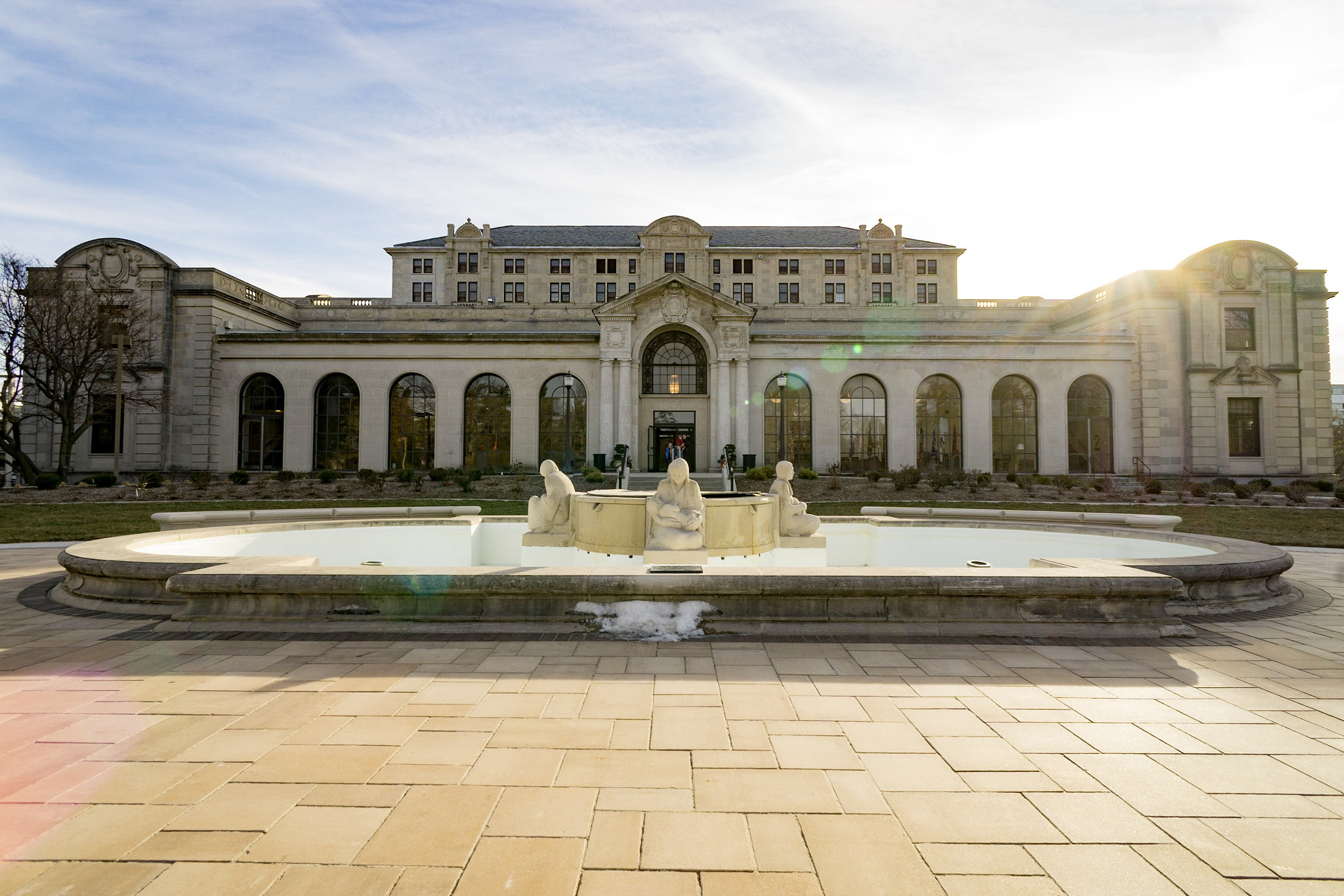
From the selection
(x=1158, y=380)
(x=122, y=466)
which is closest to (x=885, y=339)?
(x=1158, y=380)

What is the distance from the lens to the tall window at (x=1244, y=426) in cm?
3600

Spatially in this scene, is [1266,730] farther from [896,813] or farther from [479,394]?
[479,394]

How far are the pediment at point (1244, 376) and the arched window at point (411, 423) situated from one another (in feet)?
142

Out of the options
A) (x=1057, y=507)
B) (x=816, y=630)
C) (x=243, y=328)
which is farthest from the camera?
(x=243, y=328)

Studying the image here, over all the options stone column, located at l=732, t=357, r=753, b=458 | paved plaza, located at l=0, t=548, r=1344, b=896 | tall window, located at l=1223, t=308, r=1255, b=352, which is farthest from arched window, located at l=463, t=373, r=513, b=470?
tall window, located at l=1223, t=308, r=1255, b=352

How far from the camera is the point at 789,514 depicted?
36.8ft

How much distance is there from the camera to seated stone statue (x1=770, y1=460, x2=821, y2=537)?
11.1m

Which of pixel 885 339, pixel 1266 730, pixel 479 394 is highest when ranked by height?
pixel 885 339

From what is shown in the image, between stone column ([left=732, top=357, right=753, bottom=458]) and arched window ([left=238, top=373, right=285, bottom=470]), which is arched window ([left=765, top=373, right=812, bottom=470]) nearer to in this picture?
stone column ([left=732, top=357, right=753, bottom=458])

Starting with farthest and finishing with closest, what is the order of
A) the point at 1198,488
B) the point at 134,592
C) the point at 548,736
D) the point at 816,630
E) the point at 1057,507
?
the point at 1198,488 → the point at 1057,507 → the point at 134,592 → the point at 816,630 → the point at 548,736

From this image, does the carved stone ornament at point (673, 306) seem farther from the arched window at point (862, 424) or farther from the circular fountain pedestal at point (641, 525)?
the circular fountain pedestal at point (641, 525)

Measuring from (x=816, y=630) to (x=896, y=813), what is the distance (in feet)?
10.8

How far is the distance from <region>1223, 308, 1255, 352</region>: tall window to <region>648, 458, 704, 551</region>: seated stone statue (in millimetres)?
41317

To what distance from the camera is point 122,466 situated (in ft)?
111
